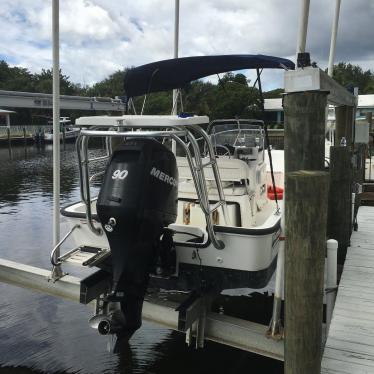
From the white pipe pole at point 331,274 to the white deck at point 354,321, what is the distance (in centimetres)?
9

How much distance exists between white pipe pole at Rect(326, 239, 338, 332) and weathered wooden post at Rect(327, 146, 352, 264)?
1.45 metres

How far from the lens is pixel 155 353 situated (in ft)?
18.8

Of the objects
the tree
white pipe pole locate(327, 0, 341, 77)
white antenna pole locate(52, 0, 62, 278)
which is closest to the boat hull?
white antenna pole locate(52, 0, 62, 278)

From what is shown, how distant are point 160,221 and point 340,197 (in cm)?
314

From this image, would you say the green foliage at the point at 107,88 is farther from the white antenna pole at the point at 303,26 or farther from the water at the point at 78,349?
the white antenna pole at the point at 303,26

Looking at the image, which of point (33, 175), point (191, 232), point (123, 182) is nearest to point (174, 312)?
point (191, 232)

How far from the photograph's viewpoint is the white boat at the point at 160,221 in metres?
3.71

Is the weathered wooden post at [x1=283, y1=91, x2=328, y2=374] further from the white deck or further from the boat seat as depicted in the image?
the boat seat

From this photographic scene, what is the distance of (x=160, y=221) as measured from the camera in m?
3.88

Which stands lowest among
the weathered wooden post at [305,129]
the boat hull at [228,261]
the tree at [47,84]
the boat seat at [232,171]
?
the boat hull at [228,261]

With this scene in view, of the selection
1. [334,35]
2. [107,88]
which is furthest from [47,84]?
[334,35]

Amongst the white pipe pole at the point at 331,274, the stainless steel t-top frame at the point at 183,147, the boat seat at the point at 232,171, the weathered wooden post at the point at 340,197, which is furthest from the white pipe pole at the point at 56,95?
the weathered wooden post at the point at 340,197

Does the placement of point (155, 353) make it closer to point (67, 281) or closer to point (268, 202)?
point (67, 281)

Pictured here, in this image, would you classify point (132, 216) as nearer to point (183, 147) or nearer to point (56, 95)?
point (183, 147)
